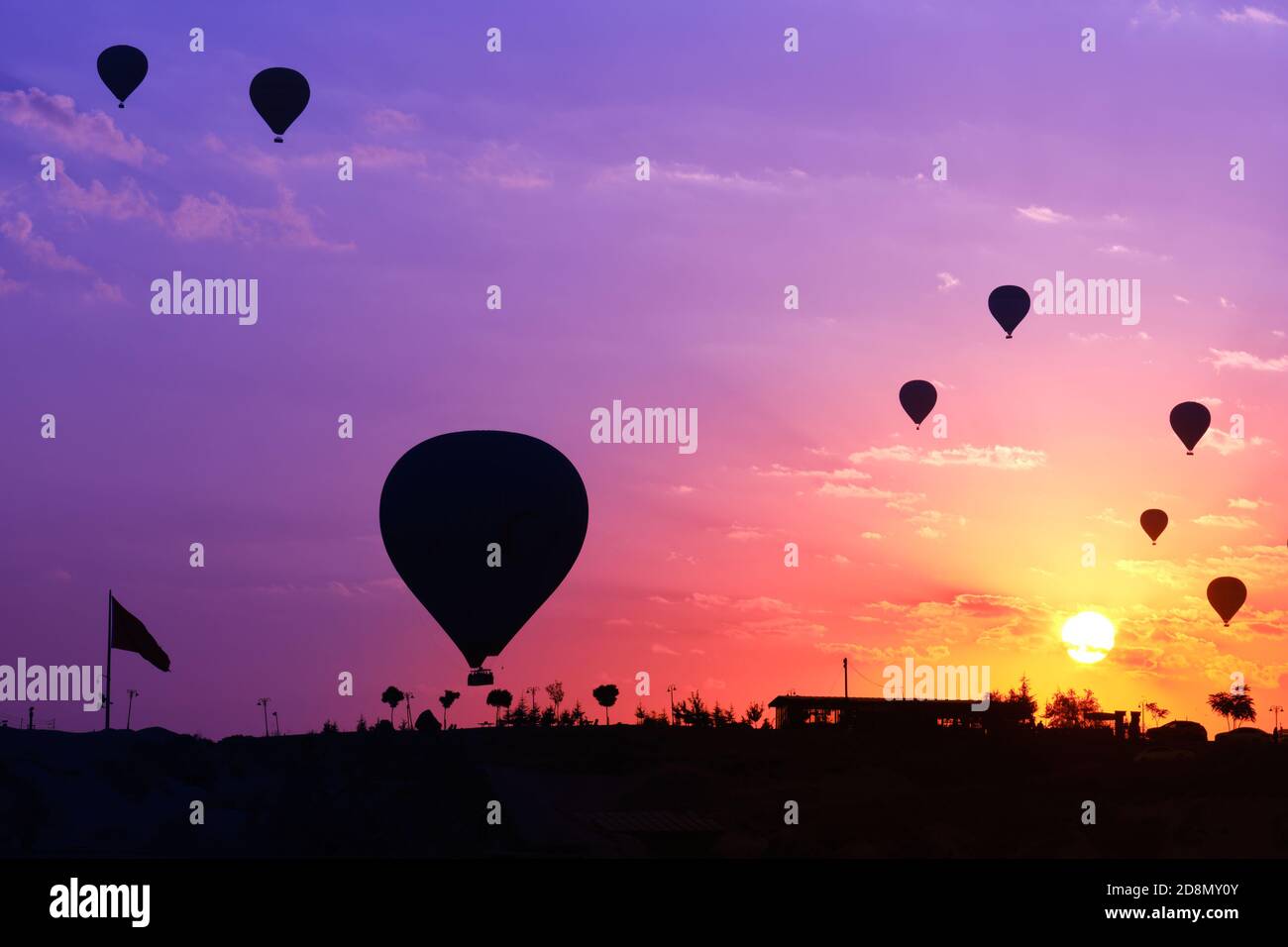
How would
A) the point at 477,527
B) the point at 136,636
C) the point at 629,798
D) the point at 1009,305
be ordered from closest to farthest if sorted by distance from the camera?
1. the point at 477,527
2. the point at 136,636
3. the point at 1009,305
4. the point at 629,798

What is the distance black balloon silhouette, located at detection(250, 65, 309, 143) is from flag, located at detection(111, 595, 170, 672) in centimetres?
2065

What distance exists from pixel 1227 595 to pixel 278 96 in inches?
2326

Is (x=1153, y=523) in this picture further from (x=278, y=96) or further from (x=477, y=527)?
(x=278, y=96)

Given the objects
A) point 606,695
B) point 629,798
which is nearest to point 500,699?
point 606,695

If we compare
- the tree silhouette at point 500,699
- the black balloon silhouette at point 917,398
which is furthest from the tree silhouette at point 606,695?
the black balloon silhouette at point 917,398

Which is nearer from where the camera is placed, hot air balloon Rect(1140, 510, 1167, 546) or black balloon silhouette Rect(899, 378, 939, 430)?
black balloon silhouette Rect(899, 378, 939, 430)

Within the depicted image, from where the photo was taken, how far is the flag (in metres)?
67.8

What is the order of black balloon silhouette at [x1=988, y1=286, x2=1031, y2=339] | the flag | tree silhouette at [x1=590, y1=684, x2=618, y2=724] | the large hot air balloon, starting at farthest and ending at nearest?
tree silhouette at [x1=590, y1=684, x2=618, y2=724] < black balloon silhouette at [x1=988, y1=286, x2=1031, y2=339] < the flag < the large hot air balloon

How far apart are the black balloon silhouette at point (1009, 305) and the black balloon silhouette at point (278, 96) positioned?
31137 mm

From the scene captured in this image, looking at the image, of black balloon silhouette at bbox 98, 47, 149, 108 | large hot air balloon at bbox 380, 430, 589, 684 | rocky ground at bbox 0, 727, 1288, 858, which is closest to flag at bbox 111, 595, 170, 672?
rocky ground at bbox 0, 727, 1288, 858

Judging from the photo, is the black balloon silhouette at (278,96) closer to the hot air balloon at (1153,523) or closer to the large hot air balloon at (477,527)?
the large hot air balloon at (477,527)

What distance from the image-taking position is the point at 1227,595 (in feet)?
305

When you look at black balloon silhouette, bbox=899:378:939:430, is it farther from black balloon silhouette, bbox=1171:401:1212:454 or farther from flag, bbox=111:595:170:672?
flag, bbox=111:595:170:672
